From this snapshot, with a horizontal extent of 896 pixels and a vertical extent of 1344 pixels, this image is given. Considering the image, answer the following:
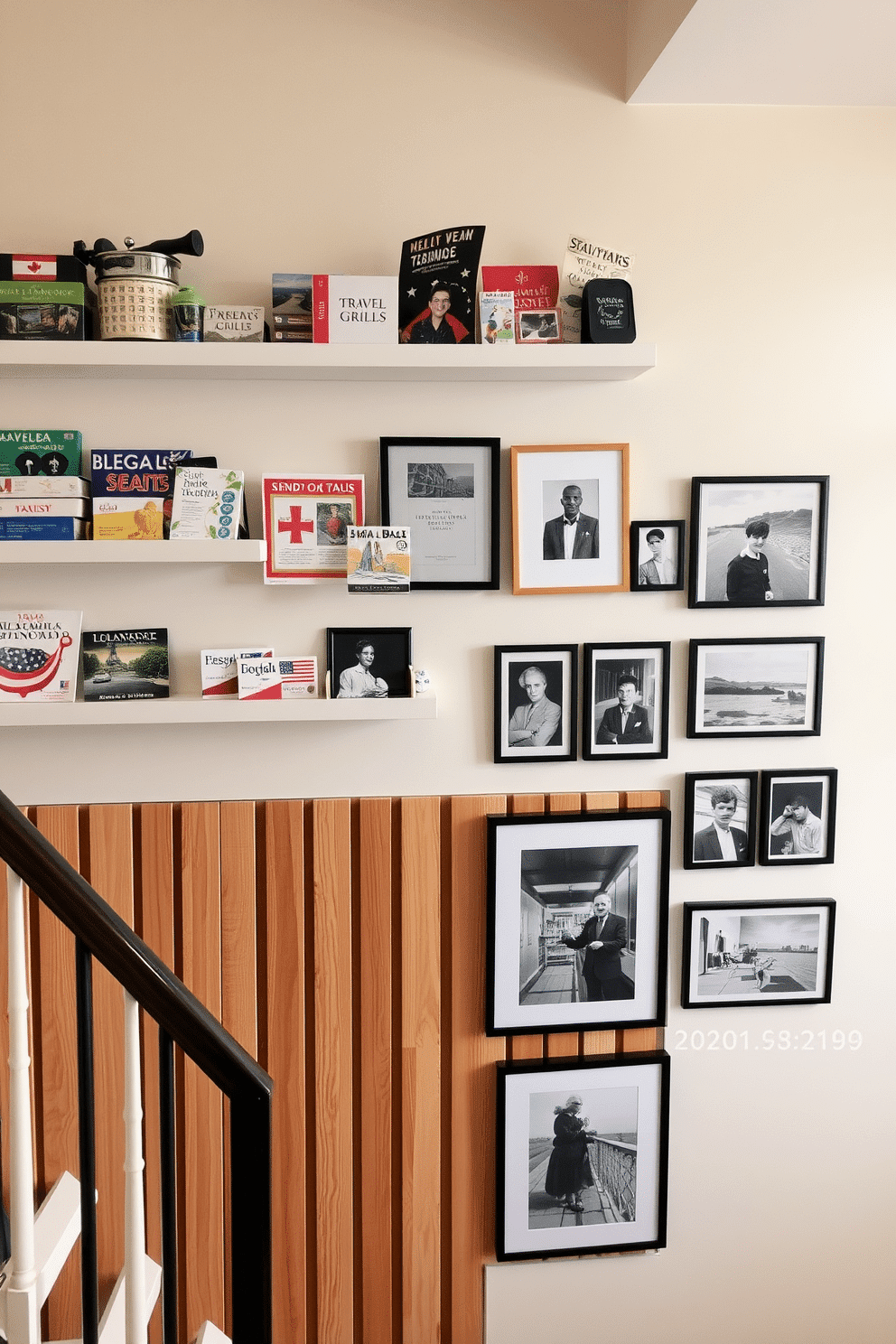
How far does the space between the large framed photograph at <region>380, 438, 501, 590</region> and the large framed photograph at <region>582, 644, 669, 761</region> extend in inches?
11.7

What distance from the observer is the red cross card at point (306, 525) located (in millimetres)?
1812

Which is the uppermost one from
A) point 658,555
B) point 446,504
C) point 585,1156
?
point 446,504

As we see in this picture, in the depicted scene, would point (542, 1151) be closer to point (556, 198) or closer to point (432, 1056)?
point (432, 1056)

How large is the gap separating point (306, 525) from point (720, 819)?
1.08 m

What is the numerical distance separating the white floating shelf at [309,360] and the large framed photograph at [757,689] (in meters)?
0.63

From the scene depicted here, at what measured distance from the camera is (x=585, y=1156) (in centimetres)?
198

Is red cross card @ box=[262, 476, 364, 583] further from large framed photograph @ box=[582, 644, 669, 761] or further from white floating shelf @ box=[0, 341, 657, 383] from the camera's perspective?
large framed photograph @ box=[582, 644, 669, 761]

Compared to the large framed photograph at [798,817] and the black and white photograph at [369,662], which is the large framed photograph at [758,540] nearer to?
the large framed photograph at [798,817]


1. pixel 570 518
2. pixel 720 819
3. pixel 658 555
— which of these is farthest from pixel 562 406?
pixel 720 819

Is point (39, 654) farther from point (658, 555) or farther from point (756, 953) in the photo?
point (756, 953)

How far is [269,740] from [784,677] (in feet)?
3.62

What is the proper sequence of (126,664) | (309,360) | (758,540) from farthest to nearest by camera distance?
(758,540), (126,664), (309,360)

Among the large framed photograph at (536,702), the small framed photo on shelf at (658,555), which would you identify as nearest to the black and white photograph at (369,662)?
the large framed photograph at (536,702)

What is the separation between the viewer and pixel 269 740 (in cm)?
188
